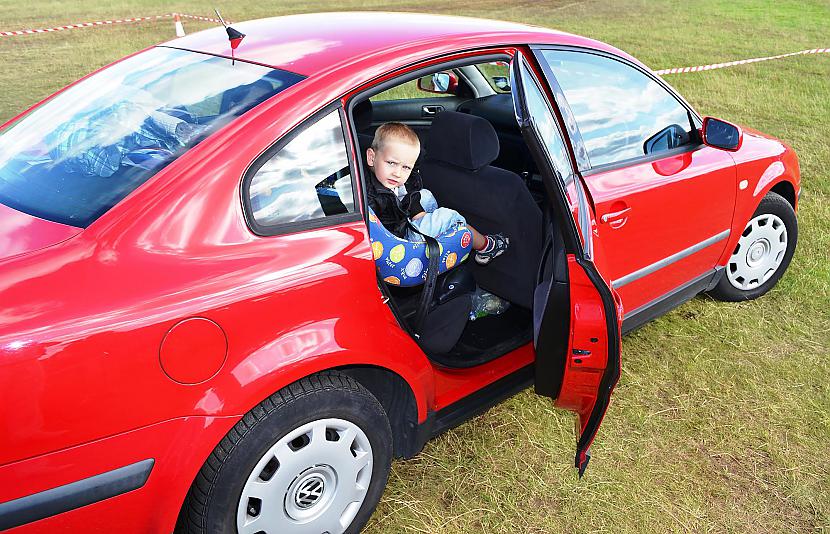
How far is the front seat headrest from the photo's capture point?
9.30 ft

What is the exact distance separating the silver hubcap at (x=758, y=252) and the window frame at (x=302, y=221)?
2.55 metres

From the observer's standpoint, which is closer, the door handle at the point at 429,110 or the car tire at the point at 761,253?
the car tire at the point at 761,253

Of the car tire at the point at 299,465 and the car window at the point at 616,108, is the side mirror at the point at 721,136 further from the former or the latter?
the car tire at the point at 299,465

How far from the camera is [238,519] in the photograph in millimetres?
2039

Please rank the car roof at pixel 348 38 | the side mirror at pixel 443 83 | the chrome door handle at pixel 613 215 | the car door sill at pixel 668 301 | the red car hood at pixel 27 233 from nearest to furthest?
the red car hood at pixel 27 233 < the car roof at pixel 348 38 < the chrome door handle at pixel 613 215 < the car door sill at pixel 668 301 < the side mirror at pixel 443 83

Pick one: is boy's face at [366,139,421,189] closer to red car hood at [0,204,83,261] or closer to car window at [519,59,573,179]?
car window at [519,59,573,179]

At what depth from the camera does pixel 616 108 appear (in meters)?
3.05

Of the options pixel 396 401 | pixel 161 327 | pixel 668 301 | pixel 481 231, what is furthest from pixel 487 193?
pixel 161 327

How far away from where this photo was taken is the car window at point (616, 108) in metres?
2.88

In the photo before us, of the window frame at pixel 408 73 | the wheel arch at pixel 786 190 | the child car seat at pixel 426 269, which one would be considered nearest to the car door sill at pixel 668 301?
the wheel arch at pixel 786 190

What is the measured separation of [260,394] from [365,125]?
1.42 meters

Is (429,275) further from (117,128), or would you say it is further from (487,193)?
(117,128)

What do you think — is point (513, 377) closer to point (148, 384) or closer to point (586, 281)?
point (586, 281)

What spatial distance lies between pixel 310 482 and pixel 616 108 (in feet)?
6.53
